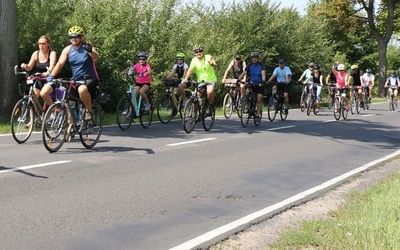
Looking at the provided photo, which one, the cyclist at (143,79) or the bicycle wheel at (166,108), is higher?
the cyclist at (143,79)

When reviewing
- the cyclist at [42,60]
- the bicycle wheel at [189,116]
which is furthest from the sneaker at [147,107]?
the cyclist at [42,60]

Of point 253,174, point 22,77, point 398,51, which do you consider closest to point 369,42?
point 398,51

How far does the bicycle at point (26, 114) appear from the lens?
32.3 ft

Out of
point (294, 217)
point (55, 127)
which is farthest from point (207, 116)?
point (294, 217)

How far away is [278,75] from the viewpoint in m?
18.4

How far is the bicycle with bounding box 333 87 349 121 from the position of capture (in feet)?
61.9

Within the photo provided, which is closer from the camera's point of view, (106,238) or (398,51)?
(106,238)

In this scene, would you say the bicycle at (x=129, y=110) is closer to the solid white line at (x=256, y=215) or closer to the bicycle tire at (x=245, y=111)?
the bicycle tire at (x=245, y=111)

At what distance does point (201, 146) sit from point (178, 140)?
0.89m

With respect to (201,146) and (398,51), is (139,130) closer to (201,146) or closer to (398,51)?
(201,146)

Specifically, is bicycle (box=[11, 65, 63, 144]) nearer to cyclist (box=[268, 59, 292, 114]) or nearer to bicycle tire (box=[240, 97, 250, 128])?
bicycle tire (box=[240, 97, 250, 128])

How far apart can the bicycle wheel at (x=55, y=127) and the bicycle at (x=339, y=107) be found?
1194 centimetres

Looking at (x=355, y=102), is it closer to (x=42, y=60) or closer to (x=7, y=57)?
(x=7, y=57)

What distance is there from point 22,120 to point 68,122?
3.66ft
